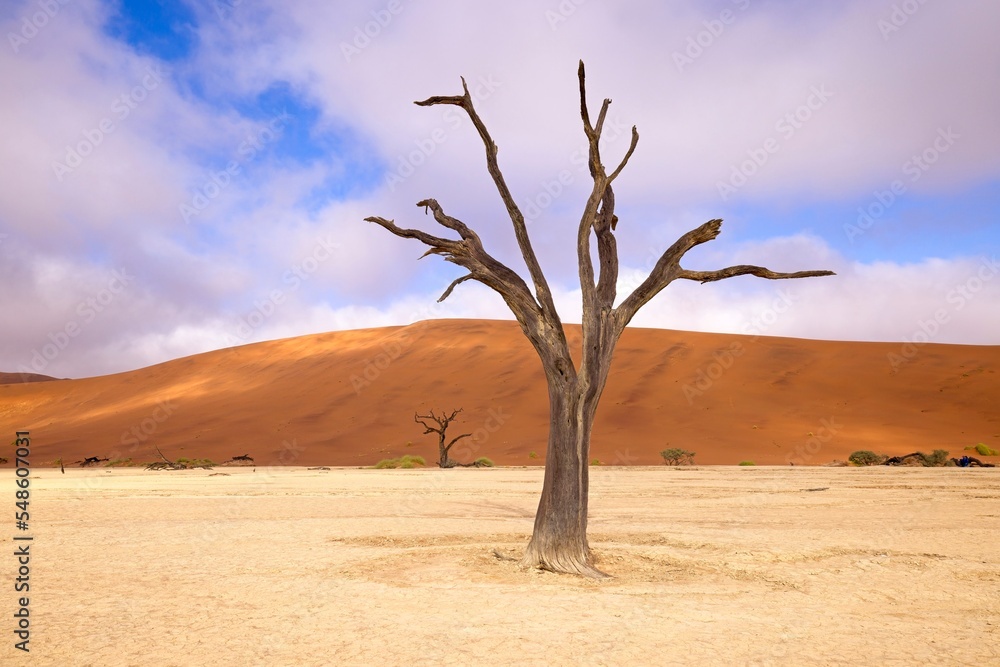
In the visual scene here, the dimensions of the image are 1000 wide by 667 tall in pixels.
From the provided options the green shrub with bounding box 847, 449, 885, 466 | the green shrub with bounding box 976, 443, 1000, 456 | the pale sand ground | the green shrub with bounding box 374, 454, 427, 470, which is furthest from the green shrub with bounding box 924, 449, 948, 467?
the green shrub with bounding box 374, 454, 427, 470

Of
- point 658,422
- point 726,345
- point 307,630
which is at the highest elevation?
point 726,345

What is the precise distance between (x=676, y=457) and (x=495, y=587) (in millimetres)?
22633

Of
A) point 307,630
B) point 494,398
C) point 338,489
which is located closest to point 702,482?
point 338,489

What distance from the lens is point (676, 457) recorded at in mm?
27906

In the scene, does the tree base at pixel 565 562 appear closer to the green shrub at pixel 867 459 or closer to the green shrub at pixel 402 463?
the green shrub at pixel 402 463

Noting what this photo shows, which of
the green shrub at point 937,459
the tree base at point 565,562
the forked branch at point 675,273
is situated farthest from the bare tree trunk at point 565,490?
the green shrub at point 937,459

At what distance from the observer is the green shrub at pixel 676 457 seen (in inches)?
1098

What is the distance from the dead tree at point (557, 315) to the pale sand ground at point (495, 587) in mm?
524

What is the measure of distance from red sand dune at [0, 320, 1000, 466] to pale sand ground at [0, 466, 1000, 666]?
61.0ft

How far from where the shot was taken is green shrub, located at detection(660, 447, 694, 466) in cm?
2789

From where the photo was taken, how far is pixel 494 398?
140 feet

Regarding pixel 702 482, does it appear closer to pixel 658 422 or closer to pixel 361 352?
pixel 658 422

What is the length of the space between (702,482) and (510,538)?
11.6 m

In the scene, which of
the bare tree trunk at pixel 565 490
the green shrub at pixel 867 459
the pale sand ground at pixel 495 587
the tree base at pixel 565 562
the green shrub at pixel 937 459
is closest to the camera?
the pale sand ground at pixel 495 587
